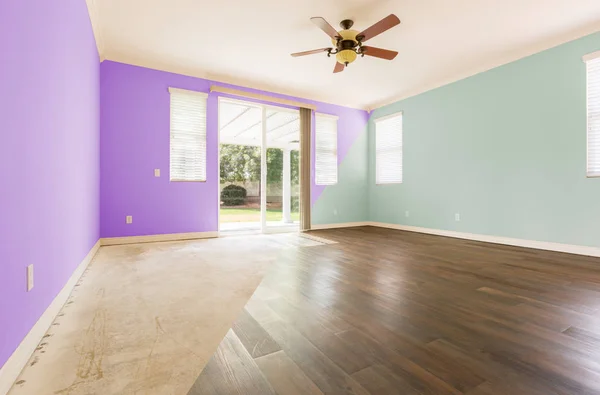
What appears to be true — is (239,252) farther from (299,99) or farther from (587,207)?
(587,207)

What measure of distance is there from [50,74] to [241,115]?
16.1ft

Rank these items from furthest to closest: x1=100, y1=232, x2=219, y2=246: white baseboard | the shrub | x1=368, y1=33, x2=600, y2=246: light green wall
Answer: the shrub, x1=100, y1=232, x2=219, y2=246: white baseboard, x1=368, y1=33, x2=600, y2=246: light green wall

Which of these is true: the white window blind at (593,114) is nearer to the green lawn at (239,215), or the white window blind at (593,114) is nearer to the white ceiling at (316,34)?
the white ceiling at (316,34)

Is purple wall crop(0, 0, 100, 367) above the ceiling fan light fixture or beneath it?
beneath

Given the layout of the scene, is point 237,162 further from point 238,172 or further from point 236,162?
point 238,172

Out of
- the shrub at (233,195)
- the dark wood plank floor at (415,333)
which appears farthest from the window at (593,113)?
the shrub at (233,195)

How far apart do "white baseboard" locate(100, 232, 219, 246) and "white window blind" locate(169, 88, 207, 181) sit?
95 centimetres

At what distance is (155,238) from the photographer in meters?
4.53

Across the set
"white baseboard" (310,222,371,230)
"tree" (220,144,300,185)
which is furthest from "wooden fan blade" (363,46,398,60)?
"tree" (220,144,300,185)

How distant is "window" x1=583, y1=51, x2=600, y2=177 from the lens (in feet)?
11.5

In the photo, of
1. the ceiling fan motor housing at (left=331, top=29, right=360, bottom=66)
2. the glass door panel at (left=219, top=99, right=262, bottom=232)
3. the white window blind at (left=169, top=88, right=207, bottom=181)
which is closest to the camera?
the ceiling fan motor housing at (left=331, top=29, right=360, bottom=66)

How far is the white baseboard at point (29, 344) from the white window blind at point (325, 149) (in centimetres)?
488

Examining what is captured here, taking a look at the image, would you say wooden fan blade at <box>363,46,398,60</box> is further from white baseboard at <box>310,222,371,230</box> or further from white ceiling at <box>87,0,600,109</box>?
white baseboard at <box>310,222,371,230</box>

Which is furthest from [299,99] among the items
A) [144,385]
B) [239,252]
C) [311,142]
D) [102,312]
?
[144,385]
